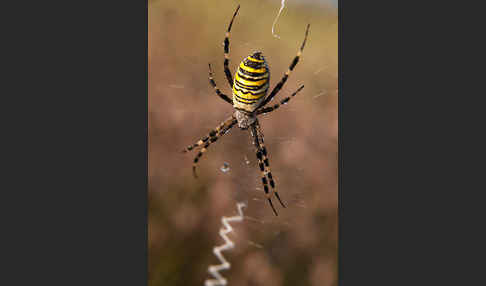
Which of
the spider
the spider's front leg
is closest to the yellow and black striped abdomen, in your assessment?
the spider

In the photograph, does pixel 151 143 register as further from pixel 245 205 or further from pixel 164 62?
pixel 245 205

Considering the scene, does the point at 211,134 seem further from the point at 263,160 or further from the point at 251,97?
the point at 251,97

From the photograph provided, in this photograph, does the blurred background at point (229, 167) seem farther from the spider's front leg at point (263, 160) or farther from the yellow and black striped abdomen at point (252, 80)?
the yellow and black striped abdomen at point (252, 80)

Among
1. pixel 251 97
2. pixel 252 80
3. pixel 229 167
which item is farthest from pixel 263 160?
pixel 252 80

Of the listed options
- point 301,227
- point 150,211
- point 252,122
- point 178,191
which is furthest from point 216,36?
point 301,227

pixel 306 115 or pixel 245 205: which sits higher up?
pixel 306 115

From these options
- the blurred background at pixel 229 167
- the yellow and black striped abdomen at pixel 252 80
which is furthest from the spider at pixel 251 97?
the blurred background at pixel 229 167

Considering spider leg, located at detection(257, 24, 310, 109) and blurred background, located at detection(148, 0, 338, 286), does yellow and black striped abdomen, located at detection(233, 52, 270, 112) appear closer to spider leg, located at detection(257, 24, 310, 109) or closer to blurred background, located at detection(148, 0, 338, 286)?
spider leg, located at detection(257, 24, 310, 109)
